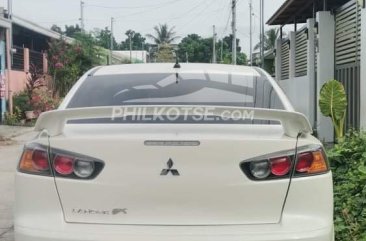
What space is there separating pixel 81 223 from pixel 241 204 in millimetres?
802

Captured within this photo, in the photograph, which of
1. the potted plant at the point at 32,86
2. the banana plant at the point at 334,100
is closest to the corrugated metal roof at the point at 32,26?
the potted plant at the point at 32,86

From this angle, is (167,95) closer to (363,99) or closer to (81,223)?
(81,223)

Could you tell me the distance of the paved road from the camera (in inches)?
228

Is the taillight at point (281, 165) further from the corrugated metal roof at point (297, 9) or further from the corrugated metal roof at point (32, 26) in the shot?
the corrugated metal roof at point (32, 26)

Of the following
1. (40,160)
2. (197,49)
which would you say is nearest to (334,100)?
(40,160)

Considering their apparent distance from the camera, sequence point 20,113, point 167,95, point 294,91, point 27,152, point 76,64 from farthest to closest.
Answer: point 76,64 → point 20,113 → point 294,91 → point 167,95 → point 27,152

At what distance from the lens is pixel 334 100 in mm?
8586

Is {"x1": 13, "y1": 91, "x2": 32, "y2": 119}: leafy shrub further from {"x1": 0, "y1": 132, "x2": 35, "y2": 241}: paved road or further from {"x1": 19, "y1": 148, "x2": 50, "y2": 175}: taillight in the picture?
{"x1": 19, "y1": 148, "x2": 50, "y2": 175}: taillight

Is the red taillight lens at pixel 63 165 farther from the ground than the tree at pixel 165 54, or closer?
closer

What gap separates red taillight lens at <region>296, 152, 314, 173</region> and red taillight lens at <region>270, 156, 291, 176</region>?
60 millimetres

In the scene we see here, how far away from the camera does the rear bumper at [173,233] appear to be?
289cm

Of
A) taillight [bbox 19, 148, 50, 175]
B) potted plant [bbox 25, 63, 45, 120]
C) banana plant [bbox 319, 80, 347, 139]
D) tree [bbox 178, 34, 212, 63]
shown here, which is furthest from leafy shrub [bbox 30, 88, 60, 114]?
tree [bbox 178, 34, 212, 63]

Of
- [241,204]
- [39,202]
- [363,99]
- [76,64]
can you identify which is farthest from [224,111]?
[76,64]

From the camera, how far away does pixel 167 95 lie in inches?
158
